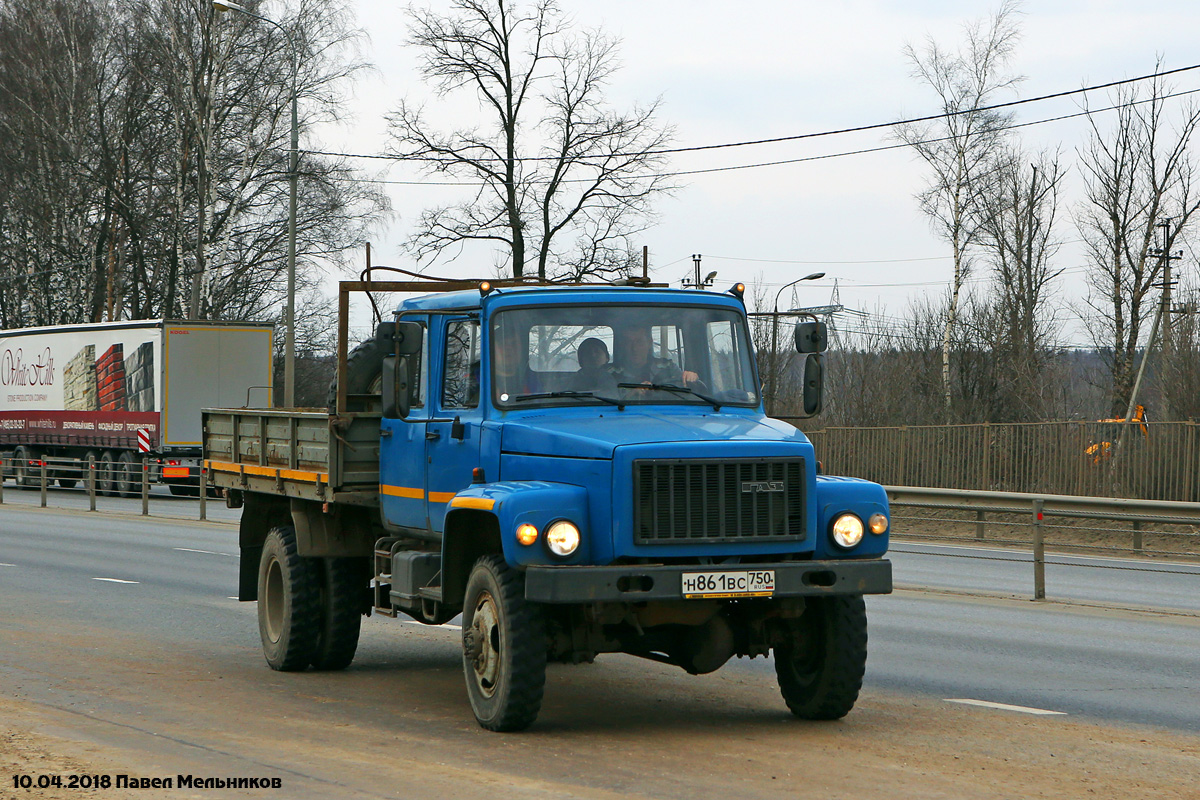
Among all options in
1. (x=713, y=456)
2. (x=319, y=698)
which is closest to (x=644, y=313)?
(x=713, y=456)

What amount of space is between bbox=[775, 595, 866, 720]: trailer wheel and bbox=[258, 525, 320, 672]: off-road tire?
11.4 ft

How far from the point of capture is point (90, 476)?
30547 millimetres

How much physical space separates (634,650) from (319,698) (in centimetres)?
214

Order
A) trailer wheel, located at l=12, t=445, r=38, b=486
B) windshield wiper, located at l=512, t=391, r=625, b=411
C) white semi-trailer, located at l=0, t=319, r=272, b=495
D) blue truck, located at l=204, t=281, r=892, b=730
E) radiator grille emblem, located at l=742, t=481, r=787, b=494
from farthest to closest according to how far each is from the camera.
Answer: trailer wheel, located at l=12, t=445, r=38, b=486, white semi-trailer, located at l=0, t=319, r=272, b=495, windshield wiper, located at l=512, t=391, r=625, b=411, radiator grille emblem, located at l=742, t=481, r=787, b=494, blue truck, located at l=204, t=281, r=892, b=730

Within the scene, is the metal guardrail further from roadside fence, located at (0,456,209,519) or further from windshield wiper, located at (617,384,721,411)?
roadside fence, located at (0,456,209,519)

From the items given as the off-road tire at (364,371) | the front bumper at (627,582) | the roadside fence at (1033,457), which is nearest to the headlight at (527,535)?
the front bumper at (627,582)

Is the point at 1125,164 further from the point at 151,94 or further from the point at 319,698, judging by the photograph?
the point at 319,698

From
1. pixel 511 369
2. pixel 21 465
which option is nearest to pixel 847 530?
pixel 511 369

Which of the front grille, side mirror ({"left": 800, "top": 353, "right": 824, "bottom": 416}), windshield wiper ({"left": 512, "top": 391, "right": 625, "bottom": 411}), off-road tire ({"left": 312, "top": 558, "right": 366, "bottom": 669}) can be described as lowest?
off-road tire ({"left": 312, "top": 558, "right": 366, "bottom": 669})

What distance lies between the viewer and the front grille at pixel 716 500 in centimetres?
744

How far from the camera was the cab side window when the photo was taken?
28.2ft

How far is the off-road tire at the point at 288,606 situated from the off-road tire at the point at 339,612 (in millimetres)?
50

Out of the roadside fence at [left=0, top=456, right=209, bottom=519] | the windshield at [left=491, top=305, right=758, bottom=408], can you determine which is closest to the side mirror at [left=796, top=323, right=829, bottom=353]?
the windshield at [left=491, top=305, right=758, bottom=408]

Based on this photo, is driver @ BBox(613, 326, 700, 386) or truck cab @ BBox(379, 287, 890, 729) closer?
truck cab @ BBox(379, 287, 890, 729)
